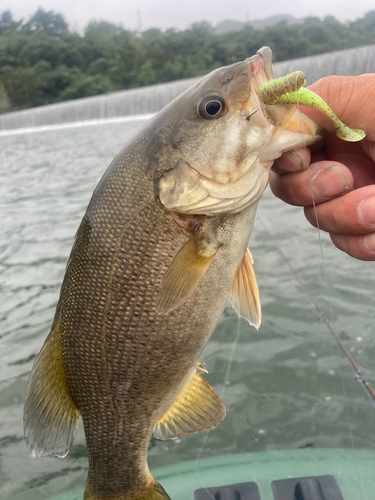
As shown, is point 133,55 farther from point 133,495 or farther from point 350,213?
point 133,495

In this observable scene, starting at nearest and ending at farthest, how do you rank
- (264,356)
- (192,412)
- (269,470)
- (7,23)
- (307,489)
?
(192,412) < (307,489) < (269,470) < (264,356) < (7,23)

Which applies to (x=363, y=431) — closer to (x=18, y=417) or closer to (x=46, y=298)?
(x=18, y=417)

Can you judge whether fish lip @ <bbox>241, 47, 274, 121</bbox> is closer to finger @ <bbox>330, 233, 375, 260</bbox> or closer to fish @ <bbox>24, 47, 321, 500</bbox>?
fish @ <bbox>24, 47, 321, 500</bbox>

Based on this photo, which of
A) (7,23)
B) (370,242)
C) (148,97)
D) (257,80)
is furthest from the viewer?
(7,23)

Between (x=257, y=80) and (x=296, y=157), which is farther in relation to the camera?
(x=296, y=157)

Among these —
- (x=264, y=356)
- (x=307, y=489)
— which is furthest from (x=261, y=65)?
(x=264, y=356)
